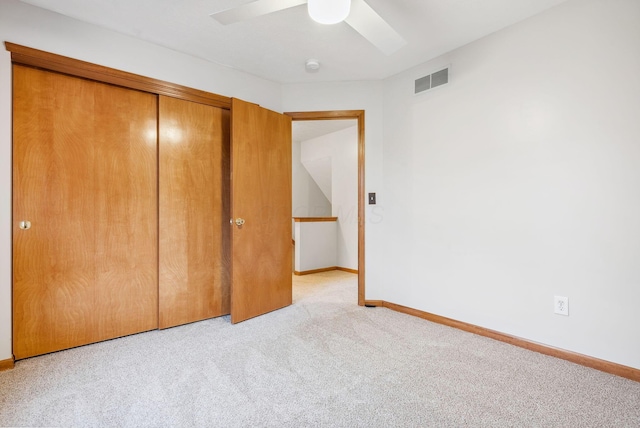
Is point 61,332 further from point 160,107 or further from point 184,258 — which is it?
point 160,107

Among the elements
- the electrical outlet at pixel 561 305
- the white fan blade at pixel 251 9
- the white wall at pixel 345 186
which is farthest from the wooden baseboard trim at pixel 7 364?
the white wall at pixel 345 186

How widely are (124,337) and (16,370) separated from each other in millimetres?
586

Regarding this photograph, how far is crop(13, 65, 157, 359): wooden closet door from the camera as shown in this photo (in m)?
1.92

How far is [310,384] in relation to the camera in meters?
1.63

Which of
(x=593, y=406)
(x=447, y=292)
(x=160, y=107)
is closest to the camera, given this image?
(x=593, y=406)

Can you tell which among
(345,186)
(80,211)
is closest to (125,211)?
(80,211)

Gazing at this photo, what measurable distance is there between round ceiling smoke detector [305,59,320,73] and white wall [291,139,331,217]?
10.9 feet

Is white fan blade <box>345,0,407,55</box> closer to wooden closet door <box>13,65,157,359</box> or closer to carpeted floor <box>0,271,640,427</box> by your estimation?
wooden closet door <box>13,65,157,359</box>

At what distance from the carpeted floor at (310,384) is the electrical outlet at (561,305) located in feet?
1.00

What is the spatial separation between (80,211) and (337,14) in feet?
6.89

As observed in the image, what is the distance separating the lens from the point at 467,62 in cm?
243

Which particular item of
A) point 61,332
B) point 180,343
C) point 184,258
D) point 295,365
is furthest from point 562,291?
point 61,332

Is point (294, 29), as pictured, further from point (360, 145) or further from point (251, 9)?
point (360, 145)

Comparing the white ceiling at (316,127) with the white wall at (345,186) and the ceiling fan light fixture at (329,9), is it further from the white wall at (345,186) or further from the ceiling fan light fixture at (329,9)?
the ceiling fan light fixture at (329,9)
